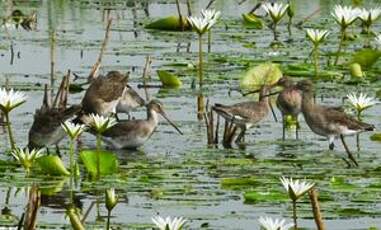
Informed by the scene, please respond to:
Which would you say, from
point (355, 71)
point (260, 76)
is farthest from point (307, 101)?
point (355, 71)

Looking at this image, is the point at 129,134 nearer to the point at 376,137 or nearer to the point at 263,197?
the point at 376,137

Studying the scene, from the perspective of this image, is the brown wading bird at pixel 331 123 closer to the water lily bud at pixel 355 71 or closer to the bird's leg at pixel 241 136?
the bird's leg at pixel 241 136

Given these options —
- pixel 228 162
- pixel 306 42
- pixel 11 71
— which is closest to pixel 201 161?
pixel 228 162

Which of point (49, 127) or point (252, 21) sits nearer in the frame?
point (49, 127)

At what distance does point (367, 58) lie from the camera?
15.8 meters

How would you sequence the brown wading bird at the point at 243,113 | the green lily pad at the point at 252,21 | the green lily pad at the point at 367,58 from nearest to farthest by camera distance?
the brown wading bird at the point at 243,113 → the green lily pad at the point at 367,58 → the green lily pad at the point at 252,21

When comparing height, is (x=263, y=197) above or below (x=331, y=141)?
below

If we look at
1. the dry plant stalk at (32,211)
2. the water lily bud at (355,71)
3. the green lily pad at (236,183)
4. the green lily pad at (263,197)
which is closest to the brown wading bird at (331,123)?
the green lily pad at (236,183)

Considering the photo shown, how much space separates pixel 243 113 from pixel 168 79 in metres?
2.12

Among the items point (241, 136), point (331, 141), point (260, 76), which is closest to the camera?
point (331, 141)

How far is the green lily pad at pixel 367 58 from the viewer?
15.7 m

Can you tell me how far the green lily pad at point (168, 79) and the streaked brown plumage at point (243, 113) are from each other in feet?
5.82

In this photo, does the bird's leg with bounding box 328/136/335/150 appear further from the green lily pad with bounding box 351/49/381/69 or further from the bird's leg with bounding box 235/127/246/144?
the green lily pad with bounding box 351/49/381/69

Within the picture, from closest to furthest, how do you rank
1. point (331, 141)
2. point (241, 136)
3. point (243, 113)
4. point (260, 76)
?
point (331, 141)
point (241, 136)
point (243, 113)
point (260, 76)
